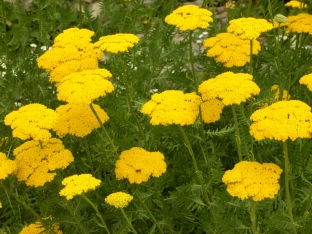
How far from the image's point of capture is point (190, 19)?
2.93 meters

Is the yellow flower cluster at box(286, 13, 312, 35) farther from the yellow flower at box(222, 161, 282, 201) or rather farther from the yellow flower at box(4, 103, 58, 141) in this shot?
the yellow flower at box(4, 103, 58, 141)

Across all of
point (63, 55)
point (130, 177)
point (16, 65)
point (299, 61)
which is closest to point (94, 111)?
point (130, 177)

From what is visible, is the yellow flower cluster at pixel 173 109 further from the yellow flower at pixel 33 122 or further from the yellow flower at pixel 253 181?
the yellow flower at pixel 33 122

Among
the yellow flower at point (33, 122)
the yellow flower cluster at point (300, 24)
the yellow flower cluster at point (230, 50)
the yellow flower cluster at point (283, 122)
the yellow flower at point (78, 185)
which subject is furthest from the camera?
the yellow flower cluster at point (300, 24)

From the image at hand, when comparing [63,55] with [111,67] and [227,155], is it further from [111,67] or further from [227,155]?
[227,155]

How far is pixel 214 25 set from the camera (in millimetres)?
3928

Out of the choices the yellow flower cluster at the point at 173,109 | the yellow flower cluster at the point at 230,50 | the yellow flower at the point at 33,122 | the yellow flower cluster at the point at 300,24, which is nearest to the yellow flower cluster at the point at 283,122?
the yellow flower cluster at the point at 173,109

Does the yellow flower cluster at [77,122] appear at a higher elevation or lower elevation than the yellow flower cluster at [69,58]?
lower

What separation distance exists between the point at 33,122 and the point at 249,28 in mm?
→ 1179

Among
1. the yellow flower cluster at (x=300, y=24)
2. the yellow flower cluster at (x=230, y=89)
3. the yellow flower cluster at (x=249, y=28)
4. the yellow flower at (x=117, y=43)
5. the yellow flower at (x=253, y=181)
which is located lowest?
the yellow flower at (x=253, y=181)

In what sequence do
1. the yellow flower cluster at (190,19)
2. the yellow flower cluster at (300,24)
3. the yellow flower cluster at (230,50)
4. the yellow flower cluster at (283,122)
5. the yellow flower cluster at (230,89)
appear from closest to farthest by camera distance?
the yellow flower cluster at (283,122), the yellow flower cluster at (230,89), the yellow flower cluster at (190,19), the yellow flower cluster at (230,50), the yellow flower cluster at (300,24)

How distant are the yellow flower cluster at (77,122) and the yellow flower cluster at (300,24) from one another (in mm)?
1438

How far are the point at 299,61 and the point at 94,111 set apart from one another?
72.0 inches

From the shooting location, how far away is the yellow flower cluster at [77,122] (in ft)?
9.04
